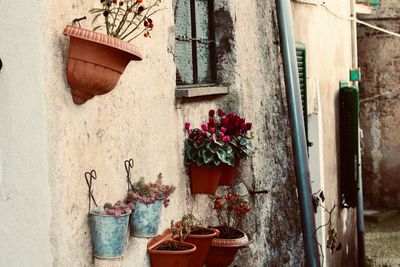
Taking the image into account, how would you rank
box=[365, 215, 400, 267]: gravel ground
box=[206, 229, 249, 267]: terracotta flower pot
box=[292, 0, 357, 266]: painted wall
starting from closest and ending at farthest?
box=[206, 229, 249, 267]: terracotta flower pot, box=[292, 0, 357, 266]: painted wall, box=[365, 215, 400, 267]: gravel ground

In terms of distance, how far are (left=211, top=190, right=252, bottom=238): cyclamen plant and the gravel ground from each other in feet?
20.2

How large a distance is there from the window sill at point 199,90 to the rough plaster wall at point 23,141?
169cm

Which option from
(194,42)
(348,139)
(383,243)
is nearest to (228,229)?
(194,42)

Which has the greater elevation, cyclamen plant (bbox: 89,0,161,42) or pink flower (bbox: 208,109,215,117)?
cyclamen plant (bbox: 89,0,161,42)

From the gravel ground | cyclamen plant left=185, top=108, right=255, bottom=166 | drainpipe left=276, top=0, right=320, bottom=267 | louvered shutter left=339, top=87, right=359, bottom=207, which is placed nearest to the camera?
cyclamen plant left=185, top=108, right=255, bottom=166

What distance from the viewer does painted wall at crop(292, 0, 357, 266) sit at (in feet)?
30.0

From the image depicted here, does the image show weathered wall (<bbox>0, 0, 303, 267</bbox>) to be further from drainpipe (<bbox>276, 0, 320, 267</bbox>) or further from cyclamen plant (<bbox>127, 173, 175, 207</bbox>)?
drainpipe (<bbox>276, 0, 320, 267</bbox>)

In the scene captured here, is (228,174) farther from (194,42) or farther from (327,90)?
(327,90)

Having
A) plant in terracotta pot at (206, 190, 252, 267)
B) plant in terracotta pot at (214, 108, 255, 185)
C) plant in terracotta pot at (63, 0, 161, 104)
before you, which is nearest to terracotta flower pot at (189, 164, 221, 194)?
plant in terracotta pot at (214, 108, 255, 185)

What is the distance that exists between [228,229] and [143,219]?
1.39m

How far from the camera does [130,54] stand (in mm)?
3795

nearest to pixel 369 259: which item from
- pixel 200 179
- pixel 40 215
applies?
pixel 200 179

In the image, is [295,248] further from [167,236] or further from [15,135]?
[15,135]

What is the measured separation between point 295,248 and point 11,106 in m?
3.62
